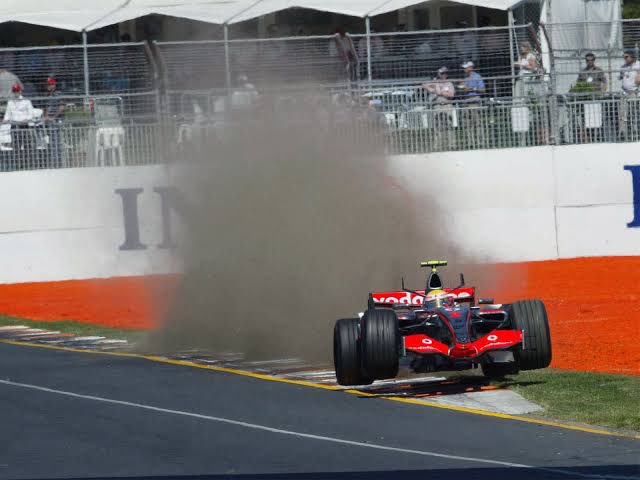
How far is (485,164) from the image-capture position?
974 inches

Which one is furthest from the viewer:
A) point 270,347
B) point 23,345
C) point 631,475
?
point 23,345

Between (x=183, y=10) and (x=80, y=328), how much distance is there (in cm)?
882

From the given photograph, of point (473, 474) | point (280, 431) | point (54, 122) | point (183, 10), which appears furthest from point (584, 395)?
point (183, 10)

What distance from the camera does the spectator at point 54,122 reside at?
2502 centimetres

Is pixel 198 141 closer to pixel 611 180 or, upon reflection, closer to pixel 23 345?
pixel 23 345

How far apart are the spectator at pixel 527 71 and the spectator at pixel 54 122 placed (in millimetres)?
8349

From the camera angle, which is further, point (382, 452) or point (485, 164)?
point (485, 164)

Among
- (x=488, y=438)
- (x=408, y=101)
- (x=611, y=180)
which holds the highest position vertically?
(x=408, y=101)

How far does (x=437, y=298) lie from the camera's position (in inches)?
535

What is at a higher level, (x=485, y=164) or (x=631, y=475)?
(x=485, y=164)

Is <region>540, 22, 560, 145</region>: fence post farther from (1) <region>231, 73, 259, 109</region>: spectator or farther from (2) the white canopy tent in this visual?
(1) <region>231, 73, 259, 109</region>: spectator

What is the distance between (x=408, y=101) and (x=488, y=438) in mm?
14468

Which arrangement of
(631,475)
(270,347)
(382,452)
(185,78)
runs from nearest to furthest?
(631,475) < (382,452) < (270,347) < (185,78)

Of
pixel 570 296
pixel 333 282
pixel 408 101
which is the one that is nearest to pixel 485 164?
pixel 408 101
